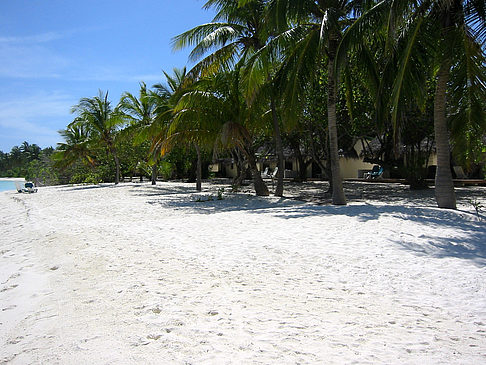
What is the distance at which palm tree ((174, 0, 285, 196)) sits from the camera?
38.9 ft

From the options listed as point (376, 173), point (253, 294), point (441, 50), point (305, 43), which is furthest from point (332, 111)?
point (376, 173)

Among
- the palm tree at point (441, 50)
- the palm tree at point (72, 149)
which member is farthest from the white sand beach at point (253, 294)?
the palm tree at point (72, 149)

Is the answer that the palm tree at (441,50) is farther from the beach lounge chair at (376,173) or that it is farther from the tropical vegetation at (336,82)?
the beach lounge chair at (376,173)

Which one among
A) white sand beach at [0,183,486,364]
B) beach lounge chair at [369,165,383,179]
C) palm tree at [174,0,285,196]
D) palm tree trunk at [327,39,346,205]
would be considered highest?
palm tree at [174,0,285,196]

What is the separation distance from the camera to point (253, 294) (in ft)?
12.0

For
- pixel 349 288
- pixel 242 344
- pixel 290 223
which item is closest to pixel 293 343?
pixel 242 344

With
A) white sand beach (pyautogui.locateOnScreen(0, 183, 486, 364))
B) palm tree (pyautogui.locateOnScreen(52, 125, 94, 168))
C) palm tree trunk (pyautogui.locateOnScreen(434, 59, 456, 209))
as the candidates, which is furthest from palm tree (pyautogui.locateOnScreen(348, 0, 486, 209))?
palm tree (pyautogui.locateOnScreen(52, 125, 94, 168))

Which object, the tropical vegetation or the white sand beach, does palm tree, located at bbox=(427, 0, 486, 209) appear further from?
the white sand beach

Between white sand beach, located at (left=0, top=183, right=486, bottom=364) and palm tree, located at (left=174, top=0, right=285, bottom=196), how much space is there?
6.99m

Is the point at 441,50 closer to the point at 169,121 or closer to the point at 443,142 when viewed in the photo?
the point at 443,142

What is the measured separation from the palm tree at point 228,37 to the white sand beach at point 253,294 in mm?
6990

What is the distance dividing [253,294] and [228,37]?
411 inches

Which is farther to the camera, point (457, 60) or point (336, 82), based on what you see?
point (336, 82)

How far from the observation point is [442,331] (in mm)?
2771
